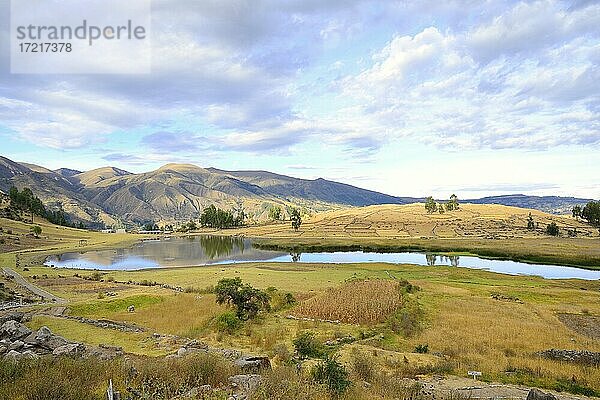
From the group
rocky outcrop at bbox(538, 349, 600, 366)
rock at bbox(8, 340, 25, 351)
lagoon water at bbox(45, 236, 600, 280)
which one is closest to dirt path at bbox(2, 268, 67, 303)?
rock at bbox(8, 340, 25, 351)

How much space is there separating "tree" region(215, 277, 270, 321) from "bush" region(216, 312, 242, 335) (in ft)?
3.18

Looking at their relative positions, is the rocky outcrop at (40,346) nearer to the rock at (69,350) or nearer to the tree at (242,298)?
the rock at (69,350)

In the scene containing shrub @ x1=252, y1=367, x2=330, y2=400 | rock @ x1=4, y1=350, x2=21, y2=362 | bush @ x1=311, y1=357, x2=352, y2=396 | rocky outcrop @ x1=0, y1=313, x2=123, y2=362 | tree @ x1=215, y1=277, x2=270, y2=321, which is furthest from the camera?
tree @ x1=215, y1=277, x2=270, y2=321

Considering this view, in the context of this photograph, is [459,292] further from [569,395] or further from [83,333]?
[83,333]

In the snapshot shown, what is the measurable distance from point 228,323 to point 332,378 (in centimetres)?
1284

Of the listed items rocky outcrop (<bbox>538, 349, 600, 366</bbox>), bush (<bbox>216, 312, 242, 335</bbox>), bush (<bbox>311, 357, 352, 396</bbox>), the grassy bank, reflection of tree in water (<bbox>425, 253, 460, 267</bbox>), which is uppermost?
bush (<bbox>311, 357, 352, 396</bbox>)

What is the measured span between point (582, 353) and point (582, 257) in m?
71.1

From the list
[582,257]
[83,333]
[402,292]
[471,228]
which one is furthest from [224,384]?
[471,228]

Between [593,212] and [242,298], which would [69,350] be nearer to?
[242,298]

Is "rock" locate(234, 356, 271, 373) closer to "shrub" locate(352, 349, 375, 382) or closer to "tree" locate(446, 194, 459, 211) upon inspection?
"shrub" locate(352, 349, 375, 382)

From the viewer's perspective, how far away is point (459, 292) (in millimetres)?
38781

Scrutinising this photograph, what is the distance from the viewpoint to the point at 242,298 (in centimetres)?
2506

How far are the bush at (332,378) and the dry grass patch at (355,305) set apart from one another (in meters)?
13.7

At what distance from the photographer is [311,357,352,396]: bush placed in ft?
33.6
